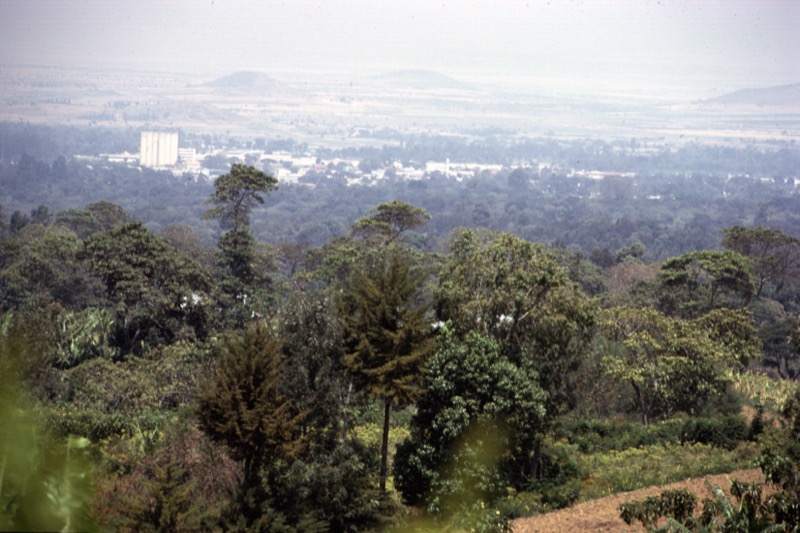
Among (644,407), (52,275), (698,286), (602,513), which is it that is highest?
(602,513)

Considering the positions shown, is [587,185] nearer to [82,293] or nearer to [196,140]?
[196,140]

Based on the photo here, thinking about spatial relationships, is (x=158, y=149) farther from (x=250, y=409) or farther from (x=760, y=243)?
(x=250, y=409)

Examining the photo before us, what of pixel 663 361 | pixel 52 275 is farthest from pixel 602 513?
pixel 52 275

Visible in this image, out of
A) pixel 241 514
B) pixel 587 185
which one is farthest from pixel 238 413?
pixel 587 185

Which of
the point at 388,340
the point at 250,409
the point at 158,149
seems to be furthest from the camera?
the point at 158,149

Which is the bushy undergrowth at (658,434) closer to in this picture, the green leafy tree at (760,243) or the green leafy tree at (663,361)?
the green leafy tree at (663,361)

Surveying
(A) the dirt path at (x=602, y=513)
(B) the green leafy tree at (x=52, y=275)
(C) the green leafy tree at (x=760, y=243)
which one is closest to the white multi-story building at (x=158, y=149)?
(B) the green leafy tree at (x=52, y=275)

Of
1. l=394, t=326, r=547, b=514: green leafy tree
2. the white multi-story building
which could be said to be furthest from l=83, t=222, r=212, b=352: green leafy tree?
the white multi-story building
